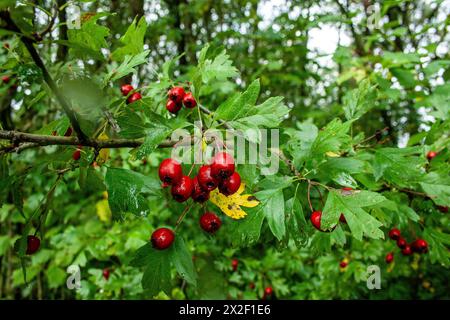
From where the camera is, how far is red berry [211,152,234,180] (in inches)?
41.6

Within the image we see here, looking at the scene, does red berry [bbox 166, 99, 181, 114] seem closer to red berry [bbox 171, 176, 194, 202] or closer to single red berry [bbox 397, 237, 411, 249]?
red berry [bbox 171, 176, 194, 202]

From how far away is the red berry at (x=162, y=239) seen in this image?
1.30 m

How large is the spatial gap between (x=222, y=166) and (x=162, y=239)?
0.44 m

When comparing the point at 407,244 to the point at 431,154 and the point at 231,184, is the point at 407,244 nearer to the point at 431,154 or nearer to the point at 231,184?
the point at 431,154

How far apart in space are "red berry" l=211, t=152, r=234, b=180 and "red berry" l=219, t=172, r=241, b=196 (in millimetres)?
54

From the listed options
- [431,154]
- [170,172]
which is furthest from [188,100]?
[431,154]

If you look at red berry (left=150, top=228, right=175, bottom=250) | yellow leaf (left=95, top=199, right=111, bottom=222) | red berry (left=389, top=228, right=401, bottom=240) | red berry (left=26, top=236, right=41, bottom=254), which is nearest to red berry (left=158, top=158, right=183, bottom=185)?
red berry (left=150, top=228, right=175, bottom=250)

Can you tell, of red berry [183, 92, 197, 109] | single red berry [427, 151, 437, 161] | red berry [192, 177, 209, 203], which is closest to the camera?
red berry [192, 177, 209, 203]

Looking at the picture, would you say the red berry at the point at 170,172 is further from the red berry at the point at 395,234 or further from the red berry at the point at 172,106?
the red berry at the point at 395,234

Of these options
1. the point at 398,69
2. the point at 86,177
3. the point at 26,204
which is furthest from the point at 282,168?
the point at 26,204

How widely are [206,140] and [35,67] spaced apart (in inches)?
22.1

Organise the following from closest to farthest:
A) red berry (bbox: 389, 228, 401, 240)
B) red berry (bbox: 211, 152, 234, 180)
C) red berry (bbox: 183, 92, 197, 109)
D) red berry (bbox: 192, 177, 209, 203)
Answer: red berry (bbox: 211, 152, 234, 180), red berry (bbox: 192, 177, 209, 203), red berry (bbox: 183, 92, 197, 109), red berry (bbox: 389, 228, 401, 240)

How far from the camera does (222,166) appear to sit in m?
1.05
